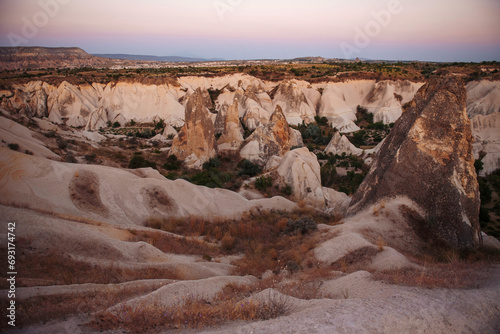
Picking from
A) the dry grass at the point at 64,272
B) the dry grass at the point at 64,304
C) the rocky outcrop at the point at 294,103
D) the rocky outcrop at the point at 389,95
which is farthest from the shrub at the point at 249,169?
the rocky outcrop at the point at 389,95

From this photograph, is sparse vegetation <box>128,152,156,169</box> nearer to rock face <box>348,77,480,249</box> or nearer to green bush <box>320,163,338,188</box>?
green bush <box>320,163,338,188</box>

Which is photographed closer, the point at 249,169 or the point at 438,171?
the point at 438,171

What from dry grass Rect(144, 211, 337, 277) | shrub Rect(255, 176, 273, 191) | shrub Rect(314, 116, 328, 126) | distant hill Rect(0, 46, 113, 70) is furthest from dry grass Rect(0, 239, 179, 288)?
distant hill Rect(0, 46, 113, 70)

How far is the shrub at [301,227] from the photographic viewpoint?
9971 mm

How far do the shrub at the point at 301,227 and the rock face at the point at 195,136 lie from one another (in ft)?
41.0

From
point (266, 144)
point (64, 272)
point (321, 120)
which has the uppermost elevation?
point (321, 120)

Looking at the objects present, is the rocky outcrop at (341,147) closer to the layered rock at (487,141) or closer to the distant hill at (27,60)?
the layered rock at (487,141)

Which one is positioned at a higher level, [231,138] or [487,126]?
[487,126]

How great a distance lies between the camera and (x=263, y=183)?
16.1 m

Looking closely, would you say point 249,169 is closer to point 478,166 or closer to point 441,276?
point 441,276

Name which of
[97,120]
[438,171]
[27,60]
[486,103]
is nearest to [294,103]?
[486,103]

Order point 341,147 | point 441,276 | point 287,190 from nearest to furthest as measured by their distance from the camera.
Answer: point 441,276 → point 287,190 → point 341,147

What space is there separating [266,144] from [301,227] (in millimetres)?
14284

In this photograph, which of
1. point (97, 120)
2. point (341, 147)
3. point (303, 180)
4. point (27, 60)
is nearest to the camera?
point (303, 180)
